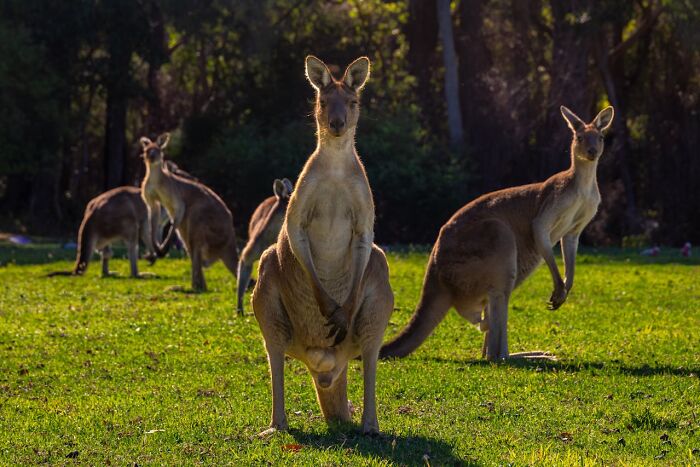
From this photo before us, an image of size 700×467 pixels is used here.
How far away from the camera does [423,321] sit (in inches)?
307

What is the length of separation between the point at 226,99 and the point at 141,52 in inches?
88.7

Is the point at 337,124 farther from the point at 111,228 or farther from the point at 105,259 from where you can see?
the point at 105,259

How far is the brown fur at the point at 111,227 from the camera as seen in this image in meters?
13.7

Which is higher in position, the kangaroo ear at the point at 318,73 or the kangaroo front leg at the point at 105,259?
the kangaroo ear at the point at 318,73

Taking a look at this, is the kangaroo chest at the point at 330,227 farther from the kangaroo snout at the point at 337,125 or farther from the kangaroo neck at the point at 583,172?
the kangaroo neck at the point at 583,172

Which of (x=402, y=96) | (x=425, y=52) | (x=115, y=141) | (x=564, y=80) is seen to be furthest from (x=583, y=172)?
(x=115, y=141)

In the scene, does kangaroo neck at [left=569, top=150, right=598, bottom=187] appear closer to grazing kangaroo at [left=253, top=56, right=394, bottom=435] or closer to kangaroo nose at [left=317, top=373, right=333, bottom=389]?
grazing kangaroo at [left=253, top=56, right=394, bottom=435]

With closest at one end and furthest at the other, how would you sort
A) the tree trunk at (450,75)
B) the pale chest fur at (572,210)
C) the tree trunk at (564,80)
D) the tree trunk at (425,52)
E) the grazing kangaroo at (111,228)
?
the pale chest fur at (572,210)
the grazing kangaroo at (111,228)
the tree trunk at (564,80)
the tree trunk at (450,75)
the tree trunk at (425,52)

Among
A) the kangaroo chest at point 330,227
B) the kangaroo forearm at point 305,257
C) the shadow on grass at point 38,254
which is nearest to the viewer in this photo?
the kangaroo forearm at point 305,257

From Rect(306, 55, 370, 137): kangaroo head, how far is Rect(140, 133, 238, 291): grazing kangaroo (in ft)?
20.4

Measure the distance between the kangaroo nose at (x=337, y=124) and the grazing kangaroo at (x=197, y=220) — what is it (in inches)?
255

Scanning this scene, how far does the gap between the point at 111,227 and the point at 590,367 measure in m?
7.67

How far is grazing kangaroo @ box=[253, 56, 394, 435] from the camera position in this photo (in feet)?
17.7

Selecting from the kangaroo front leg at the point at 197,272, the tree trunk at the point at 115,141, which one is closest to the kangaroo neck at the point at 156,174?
the kangaroo front leg at the point at 197,272
